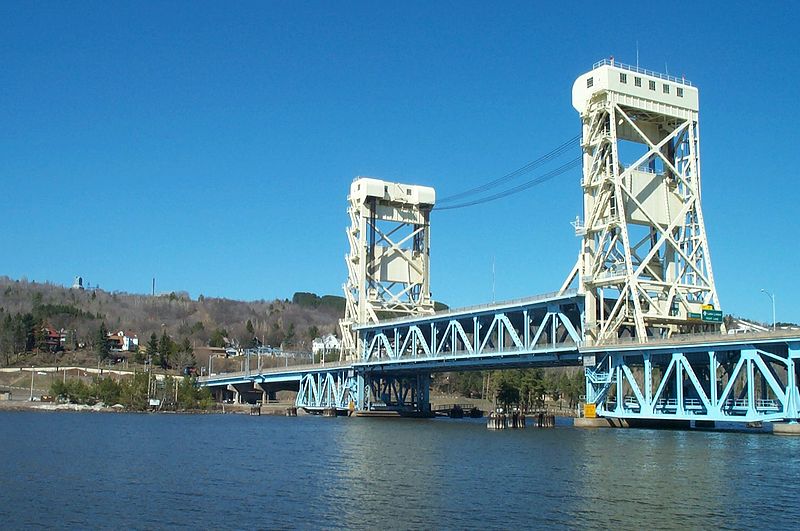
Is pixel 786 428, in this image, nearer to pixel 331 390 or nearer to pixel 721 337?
pixel 721 337

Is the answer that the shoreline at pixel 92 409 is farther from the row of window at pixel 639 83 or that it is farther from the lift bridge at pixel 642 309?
the row of window at pixel 639 83

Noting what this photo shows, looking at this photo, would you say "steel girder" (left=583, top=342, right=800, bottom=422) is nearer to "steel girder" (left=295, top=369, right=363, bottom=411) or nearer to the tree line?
"steel girder" (left=295, top=369, right=363, bottom=411)

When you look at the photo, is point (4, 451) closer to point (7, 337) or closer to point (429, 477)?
point (429, 477)

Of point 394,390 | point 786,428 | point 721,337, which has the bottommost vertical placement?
point 786,428

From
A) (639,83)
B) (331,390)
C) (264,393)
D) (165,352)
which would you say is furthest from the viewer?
(165,352)

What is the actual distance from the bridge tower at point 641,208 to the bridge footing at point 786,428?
14.6 m

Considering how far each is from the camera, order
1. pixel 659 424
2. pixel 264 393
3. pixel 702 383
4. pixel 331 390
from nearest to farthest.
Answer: pixel 702 383 → pixel 659 424 → pixel 331 390 → pixel 264 393

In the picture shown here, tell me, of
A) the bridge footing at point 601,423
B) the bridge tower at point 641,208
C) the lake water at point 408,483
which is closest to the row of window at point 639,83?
the bridge tower at point 641,208

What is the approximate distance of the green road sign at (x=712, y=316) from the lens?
246ft

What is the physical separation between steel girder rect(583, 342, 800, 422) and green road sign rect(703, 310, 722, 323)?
4227 millimetres

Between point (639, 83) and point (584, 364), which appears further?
point (639, 83)

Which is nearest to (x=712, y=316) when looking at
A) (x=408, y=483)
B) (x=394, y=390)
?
(x=408, y=483)

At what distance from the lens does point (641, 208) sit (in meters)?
78.4

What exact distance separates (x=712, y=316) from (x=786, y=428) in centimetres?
1556
